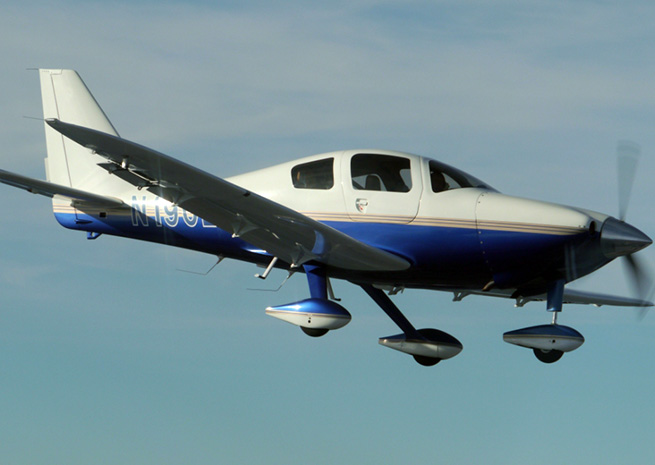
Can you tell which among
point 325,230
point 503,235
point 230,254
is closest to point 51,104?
point 230,254

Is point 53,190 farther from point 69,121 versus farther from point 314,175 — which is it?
point 314,175

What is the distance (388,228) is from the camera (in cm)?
1404

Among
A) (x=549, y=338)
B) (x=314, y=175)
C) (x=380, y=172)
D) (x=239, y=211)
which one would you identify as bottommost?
(x=549, y=338)

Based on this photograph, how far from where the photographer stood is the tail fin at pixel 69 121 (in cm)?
1786

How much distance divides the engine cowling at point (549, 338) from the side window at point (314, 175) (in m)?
3.56

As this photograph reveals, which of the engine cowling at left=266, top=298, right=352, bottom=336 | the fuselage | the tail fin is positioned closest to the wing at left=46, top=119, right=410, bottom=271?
the fuselage

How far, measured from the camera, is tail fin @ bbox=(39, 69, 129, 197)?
58.6ft

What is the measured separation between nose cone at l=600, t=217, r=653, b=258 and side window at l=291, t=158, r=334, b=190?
401 cm

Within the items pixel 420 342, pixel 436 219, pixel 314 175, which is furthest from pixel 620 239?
pixel 314 175

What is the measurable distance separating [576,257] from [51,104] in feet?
34.3

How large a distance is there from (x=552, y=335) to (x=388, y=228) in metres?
2.80

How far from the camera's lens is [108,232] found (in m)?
16.8

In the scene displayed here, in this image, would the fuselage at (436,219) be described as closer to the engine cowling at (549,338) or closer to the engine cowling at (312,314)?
the engine cowling at (549,338)

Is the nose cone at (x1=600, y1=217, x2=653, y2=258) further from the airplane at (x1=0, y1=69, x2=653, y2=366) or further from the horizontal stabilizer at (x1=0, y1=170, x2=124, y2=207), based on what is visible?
the horizontal stabilizer at (x1=0, y1=170, x2=124, y2=207)
